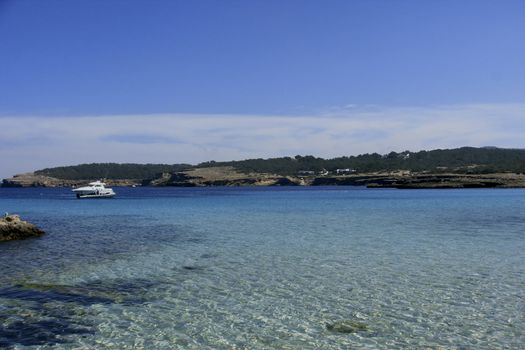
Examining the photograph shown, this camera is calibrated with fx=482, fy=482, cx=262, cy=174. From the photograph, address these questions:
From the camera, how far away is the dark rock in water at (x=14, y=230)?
2892 cm

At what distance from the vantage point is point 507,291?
13.9 meters

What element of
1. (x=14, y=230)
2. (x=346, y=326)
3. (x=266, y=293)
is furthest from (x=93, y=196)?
(x=346, y=326)

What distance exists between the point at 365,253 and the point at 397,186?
13645cm

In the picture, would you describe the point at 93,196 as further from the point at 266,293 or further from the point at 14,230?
the point at 266,293

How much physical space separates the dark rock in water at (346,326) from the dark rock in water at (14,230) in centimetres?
2431

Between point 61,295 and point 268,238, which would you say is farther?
point 268,238

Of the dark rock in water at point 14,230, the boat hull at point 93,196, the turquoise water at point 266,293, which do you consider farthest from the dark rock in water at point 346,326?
the boat hull at point 93,196

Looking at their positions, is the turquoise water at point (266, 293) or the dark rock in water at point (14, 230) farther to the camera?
the dark rock in water at point (14, 230)

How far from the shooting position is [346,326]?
36.1 ft

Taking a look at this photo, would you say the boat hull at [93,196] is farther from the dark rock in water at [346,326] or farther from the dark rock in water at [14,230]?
the dark rock in water at [346,326]

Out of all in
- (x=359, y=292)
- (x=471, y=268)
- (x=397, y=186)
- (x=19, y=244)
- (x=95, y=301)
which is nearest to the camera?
(x=95, y=301)

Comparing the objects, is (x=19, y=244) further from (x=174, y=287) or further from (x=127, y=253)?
(x=174, y=287)

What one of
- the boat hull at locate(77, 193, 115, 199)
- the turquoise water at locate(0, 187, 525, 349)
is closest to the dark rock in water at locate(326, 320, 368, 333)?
the turquoise water at locate(0, 187, 525, 349)

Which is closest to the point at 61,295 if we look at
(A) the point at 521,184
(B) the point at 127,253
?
(B) the point at 127,253
